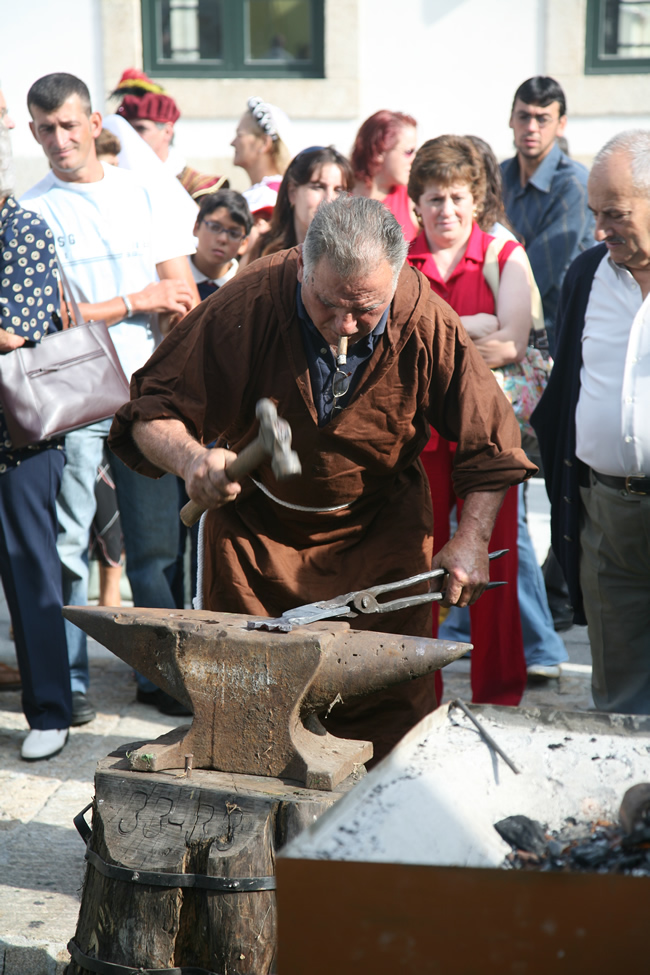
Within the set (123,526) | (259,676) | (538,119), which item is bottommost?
(123,526)

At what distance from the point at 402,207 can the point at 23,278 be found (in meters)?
1.94

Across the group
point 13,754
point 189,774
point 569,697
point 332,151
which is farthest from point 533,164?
point 189,774

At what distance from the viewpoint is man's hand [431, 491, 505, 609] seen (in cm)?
257

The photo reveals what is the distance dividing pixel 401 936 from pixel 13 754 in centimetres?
245

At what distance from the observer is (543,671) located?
438 cm

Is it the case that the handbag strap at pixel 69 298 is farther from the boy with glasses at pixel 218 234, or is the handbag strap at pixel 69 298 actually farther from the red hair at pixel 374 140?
the red hair at pixel 374 140

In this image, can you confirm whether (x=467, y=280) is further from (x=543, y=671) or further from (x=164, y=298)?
(x=543, y=671)

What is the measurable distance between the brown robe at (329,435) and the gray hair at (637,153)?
712 millimetres

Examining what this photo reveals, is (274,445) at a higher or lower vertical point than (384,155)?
lower

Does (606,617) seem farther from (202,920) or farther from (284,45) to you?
(284,45)

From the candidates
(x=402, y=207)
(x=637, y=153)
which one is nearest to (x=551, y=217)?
(x=402, y=207)

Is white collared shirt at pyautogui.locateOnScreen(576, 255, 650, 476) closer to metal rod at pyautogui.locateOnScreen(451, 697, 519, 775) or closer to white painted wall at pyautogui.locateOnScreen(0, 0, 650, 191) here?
metal rod at pyautogui.locateOnScreen(451, 697, 519, 775)

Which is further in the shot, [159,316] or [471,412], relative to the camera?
[159,316]

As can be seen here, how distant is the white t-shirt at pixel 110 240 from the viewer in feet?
13.0
